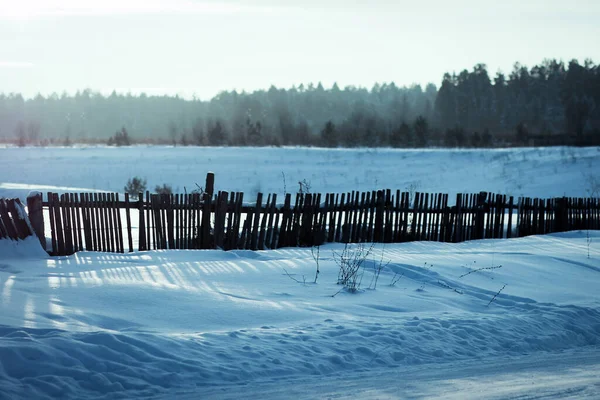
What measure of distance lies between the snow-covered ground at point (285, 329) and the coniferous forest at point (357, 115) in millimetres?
43238

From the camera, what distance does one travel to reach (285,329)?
5.51 metres

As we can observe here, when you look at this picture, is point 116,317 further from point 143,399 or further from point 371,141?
point 371,141

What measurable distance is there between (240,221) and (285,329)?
5.79 meters

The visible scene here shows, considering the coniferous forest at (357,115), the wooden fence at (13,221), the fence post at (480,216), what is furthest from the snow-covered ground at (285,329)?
the coniferous forest at (357,115)

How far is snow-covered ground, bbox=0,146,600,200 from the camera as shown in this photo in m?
30.3

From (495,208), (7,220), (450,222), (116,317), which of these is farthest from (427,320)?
(495,208)

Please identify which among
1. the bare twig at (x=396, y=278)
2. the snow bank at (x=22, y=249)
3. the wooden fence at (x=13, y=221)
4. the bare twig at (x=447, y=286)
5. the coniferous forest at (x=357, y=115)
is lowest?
the bare twig at (x=447, y=286)

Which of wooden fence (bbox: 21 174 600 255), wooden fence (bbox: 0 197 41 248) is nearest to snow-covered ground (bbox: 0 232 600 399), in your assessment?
wooden fence (bbox: 0 197 41 248)

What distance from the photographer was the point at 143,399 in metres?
4.05

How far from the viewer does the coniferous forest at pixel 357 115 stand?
188 ft

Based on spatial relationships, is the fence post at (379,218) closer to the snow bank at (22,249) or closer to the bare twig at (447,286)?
the bare twig at (447,286)

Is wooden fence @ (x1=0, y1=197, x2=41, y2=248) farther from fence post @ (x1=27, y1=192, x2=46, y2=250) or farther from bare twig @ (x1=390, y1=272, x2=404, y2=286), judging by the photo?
bare twig @ (x1=390, y1=272, x2=404, y2=286)

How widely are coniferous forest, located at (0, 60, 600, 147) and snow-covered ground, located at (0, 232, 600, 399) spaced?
43238 millimetres

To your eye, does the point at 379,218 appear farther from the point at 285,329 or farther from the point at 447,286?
the point at 285,329
